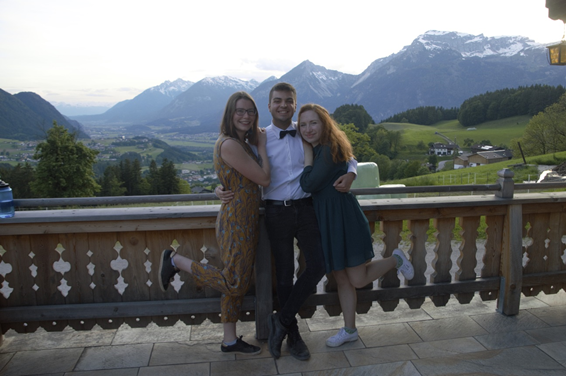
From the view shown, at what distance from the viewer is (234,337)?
3.27 meters

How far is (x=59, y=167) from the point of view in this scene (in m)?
37.8

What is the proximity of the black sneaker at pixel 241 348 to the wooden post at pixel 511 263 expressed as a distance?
7.86 feet

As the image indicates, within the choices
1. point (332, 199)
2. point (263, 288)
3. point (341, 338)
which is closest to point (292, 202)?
point (332, 199)

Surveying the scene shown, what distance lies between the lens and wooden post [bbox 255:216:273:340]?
340 cm

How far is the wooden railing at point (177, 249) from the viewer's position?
10.8 ft

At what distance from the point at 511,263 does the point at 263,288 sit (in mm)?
2336

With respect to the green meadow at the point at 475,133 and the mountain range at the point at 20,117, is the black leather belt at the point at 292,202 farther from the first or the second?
the green meadow at the point at 475,133

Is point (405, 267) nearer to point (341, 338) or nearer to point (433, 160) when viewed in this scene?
point (341, 338)

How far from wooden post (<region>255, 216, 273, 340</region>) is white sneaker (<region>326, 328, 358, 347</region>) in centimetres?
54

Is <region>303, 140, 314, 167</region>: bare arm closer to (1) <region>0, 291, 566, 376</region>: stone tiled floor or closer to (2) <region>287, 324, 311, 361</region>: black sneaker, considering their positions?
(2) <region>287, 324, 311, 361</region>: black sneaker

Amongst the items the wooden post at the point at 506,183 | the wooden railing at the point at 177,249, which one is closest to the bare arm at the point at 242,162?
the wooden railing at the point at 177,249

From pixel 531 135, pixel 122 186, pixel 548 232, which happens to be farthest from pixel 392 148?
pixel 548 232

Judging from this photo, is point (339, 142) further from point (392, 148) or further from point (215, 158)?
point (392, 148)

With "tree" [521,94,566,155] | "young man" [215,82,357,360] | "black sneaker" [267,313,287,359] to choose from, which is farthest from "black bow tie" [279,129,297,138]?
"tree" [521,94,566,155]
